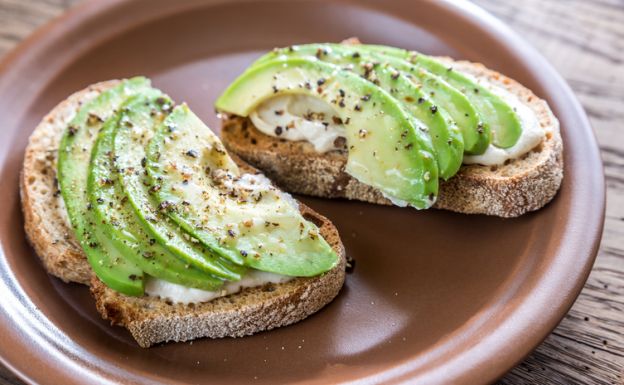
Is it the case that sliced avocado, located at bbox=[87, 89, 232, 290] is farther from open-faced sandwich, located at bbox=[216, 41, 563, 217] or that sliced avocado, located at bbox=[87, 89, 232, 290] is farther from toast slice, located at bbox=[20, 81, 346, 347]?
open-faced sandwich, located at bbox=[216, 41, 563, 217]

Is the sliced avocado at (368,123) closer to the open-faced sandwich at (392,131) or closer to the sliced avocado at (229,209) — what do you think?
the open-faced sandwich at (392,131)

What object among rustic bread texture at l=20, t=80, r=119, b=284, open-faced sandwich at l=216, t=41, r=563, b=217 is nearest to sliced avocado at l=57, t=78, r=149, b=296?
rustic bread texture at l=20, t=80, r=119, b=284

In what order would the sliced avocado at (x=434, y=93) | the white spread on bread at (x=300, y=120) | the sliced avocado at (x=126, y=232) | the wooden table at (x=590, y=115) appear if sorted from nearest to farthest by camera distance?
the sliced avocado at (x=126, y=232), the wooden table at (x=590, y=115), the sliced avocado at (x=434, y=93), the white spread on bread at (x=300, y=120)

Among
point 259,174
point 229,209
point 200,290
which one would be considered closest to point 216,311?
point 200,290

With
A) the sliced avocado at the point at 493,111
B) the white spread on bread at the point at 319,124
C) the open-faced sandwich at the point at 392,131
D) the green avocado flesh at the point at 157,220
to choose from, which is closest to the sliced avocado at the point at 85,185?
the green avocado flesh at the point at 157,220

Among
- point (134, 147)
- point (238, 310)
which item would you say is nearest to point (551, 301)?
point (238, 310)

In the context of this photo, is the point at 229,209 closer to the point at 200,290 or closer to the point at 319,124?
the point at 200,290

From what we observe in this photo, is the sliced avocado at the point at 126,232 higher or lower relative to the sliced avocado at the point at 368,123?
lower

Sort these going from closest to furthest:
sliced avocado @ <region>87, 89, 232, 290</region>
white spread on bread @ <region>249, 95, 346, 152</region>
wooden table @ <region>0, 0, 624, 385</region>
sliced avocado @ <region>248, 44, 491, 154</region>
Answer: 1. sliced avocado @ <region>87, 89, 232, 290</region>
2. wooden table @ <region>0, 0, 624, 385</region>
3. sliced avocado @ <region>248, 44, 491, 154</region>
4. white spread on bread @ <region>249, 95, 346, 152</region>

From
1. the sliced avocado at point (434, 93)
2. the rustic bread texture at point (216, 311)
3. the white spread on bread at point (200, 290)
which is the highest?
the sliced avocado at point (434, 93)
